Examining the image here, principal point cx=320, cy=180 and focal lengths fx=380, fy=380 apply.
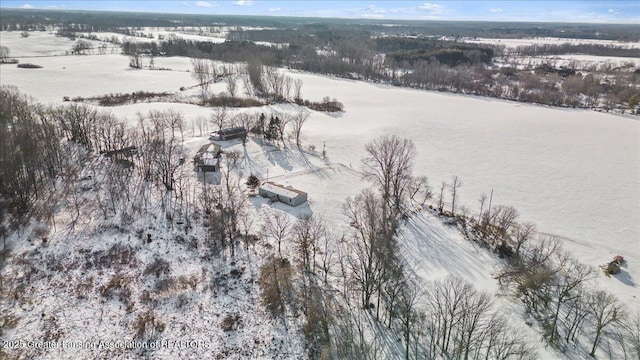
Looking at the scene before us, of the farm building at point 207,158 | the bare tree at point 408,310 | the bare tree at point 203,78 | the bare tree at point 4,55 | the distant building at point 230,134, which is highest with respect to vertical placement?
the bare tree at point 4,55

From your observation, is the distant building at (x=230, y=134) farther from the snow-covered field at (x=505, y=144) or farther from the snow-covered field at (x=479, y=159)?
the snow-covered field at (x=505, y=144)

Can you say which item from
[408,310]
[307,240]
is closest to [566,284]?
[408,310]

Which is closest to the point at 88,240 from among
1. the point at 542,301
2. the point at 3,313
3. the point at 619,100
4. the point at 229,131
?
the point at 3,313

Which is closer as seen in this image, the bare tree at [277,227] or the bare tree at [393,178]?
the bare tree at [277,227]

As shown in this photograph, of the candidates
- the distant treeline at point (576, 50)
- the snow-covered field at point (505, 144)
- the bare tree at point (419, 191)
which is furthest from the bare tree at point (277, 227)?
the distant treeline at point (576, 50)

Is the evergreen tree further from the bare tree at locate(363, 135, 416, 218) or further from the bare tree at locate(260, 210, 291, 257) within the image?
the bare tree at locate(363, 135, 416, 218)

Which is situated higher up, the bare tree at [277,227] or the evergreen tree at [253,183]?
the evergreen tree at [253,183]

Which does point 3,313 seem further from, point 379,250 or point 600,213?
point 600,213
